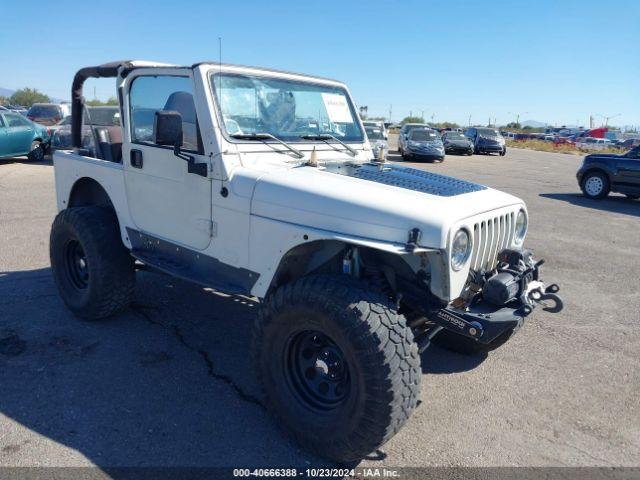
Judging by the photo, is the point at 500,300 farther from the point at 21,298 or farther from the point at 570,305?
the point at 21,298

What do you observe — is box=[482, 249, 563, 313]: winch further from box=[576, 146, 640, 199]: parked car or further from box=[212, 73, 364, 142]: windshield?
box=[576, 146, 640, 199]: parked car

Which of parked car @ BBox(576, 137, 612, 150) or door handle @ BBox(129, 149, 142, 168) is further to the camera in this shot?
parked car @ BBox(576, 137, 612, 150)

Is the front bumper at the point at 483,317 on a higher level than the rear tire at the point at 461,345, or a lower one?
higher

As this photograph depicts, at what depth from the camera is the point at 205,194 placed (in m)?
3.49

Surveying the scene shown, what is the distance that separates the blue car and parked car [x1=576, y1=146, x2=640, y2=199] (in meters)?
15.4

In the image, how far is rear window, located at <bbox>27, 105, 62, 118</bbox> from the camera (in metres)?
19.6

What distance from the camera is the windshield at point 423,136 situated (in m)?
22.2

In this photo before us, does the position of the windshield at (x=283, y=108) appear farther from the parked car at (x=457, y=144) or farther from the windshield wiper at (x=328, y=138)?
the parked car at (x=457, y=144)

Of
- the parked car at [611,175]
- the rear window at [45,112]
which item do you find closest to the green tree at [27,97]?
the rear window at [45,112]

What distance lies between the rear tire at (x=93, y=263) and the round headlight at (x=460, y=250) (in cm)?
279

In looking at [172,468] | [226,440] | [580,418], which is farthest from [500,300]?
[172,468]

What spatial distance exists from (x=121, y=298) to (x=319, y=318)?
2.31 metres

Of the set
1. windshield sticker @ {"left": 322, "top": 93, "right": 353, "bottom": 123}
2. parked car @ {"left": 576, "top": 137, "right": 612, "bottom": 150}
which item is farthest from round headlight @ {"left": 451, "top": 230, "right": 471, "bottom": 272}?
parked car @ {"left": 576, "top": 137, "right": 612, "bottom": 150}

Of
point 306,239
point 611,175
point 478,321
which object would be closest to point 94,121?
point 306,239
